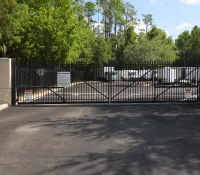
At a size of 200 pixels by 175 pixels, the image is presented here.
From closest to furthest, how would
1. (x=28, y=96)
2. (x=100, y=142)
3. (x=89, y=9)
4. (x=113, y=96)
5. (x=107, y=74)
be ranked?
(x=100, y=142), (x=28, y=96), (x=113, y=96), (x=107, y=74), (x=89, y=9)

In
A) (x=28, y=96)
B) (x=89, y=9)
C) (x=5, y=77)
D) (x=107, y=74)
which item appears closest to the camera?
(x=5, y=77)

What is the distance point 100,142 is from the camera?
7598 millimetres

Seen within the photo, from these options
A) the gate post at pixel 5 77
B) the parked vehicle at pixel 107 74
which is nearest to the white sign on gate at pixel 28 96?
the gate post at pixel 5 77

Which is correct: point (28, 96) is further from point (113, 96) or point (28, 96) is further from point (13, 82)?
point (113, 96)

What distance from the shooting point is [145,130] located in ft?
29.7

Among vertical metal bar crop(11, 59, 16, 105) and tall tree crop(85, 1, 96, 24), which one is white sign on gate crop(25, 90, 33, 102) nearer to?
vertical metal bar crop(11, 59, 16, 105)

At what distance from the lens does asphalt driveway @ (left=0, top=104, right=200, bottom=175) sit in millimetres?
5727

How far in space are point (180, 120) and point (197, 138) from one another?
2.68m

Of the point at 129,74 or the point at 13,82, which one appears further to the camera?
the point at 129,74

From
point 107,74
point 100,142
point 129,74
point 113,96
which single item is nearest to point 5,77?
point 113,96

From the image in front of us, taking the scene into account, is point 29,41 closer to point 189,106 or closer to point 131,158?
point 189,106

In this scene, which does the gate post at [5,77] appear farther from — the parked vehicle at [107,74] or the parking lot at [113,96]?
the parked vehicle at [107,74]

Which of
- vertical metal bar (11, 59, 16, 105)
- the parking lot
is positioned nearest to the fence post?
vertical metal bar (11, 59, 16, 105)

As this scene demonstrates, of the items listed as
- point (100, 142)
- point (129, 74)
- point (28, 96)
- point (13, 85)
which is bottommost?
point (100, 142)
